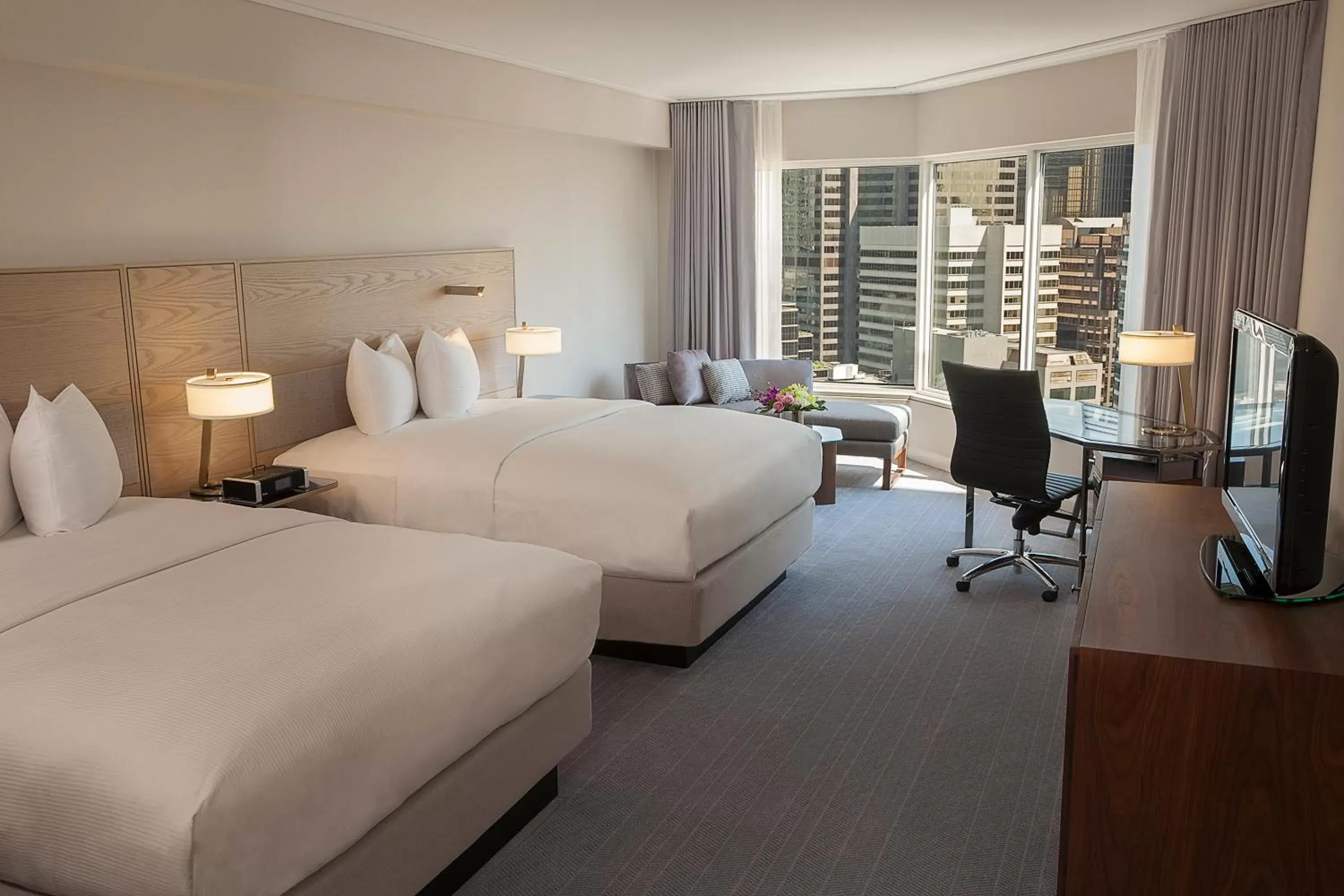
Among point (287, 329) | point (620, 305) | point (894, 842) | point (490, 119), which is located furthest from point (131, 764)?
point (620, 305)

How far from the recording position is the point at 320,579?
280 cm

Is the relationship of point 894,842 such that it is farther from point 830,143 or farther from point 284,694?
point 830,143

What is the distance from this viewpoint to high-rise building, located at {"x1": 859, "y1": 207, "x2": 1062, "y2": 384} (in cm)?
708

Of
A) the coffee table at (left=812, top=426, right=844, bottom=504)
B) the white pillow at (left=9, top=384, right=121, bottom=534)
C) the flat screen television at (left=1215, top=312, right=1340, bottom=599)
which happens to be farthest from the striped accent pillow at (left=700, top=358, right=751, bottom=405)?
the flat screen television at (left=1215, top=312, right=1340, bottom=599)

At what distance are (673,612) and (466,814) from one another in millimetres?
1480

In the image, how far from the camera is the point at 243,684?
2.16m

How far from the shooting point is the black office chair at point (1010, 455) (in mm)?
4586

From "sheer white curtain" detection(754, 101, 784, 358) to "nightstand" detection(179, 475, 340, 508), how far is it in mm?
4379

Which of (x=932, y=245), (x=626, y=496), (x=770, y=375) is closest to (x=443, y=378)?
(x=626, y=496)

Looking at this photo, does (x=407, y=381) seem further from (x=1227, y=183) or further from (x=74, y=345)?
(x=1227, y=183)

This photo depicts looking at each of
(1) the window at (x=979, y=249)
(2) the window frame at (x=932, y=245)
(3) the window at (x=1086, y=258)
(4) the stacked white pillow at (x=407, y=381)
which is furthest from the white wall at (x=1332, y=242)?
(4) the stacked white pillow at (x=407, y=381)

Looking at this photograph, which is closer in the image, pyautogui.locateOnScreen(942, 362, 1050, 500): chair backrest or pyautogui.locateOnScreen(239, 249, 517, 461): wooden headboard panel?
pyautogui.locateOnScreen(942, 362, 1050, 500): chair backrest

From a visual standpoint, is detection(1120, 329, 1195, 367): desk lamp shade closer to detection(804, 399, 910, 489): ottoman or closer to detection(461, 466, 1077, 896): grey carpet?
detection(461, 466, 1077, 896): grey carpet

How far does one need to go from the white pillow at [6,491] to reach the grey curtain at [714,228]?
5363 mm
